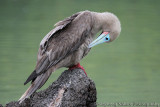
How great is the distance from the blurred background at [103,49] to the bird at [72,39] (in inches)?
105

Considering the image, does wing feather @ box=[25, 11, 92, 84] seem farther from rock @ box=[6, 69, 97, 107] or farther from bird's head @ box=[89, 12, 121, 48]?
rock @ box=[6, 69, 97, 107]

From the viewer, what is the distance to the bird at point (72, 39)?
6.33 meters

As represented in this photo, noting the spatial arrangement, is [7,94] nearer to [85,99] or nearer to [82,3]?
[85,99]

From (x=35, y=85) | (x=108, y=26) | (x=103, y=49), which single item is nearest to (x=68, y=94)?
(x=35, y=85)

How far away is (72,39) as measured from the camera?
259 inches

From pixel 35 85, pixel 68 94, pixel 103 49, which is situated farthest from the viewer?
pixel 103 49

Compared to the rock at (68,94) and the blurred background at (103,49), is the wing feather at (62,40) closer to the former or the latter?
the rock at (68,94)

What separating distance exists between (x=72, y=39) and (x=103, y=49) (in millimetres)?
6836

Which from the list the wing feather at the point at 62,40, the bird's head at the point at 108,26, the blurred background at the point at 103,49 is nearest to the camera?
the wing feather at the point at 62,40

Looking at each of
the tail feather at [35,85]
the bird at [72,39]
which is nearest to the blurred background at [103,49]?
the bird at [72,39]

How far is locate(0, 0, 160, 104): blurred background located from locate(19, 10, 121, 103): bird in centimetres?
268

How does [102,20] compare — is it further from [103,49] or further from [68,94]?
[103,49]

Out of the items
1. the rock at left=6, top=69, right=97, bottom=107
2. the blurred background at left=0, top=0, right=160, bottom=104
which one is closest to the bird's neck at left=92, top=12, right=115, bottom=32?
the rock at left=6, top=69, right=97, bottom=107

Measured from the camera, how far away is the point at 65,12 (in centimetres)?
1589
